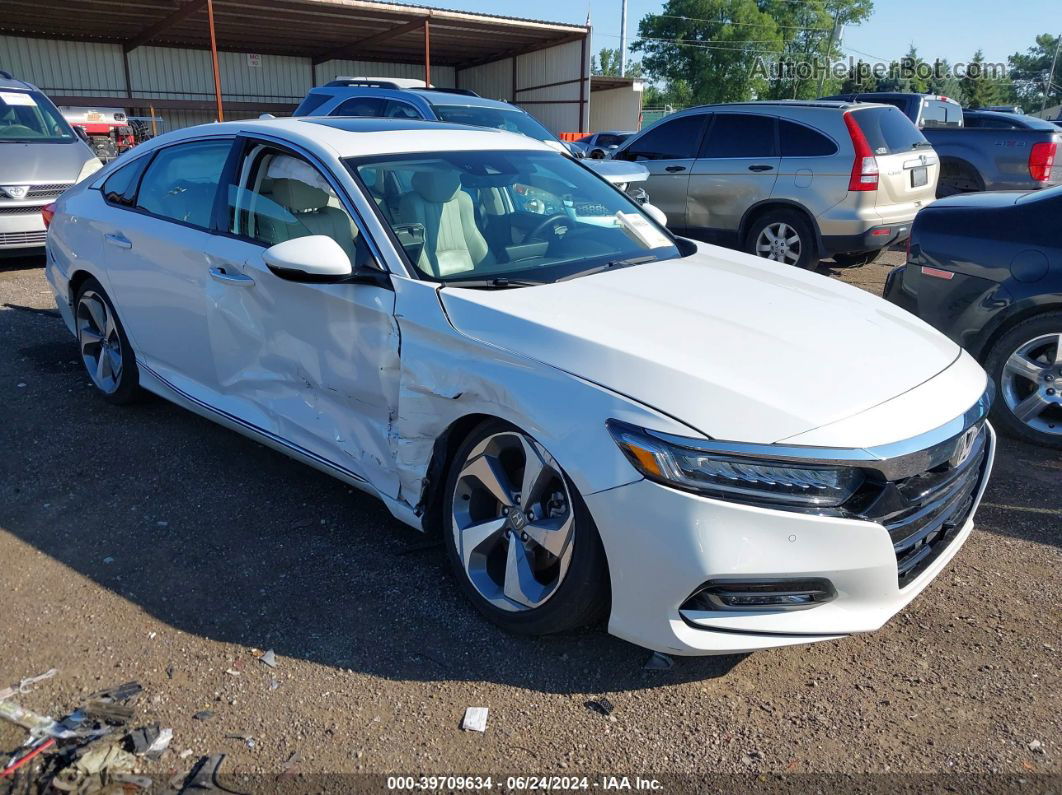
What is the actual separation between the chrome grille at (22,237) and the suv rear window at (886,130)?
27.3 feet

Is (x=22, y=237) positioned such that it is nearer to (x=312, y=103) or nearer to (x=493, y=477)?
(x=312, y=103)

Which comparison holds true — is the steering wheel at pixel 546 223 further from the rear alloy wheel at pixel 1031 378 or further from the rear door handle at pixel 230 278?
the rear alloy wheel at pixel 1031 378

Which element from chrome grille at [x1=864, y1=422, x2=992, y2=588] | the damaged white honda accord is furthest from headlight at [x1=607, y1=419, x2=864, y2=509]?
chrome grille at [x1=864, y1=422, x2=992, y2=588]

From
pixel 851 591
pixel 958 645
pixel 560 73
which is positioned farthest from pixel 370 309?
pixel 560 73

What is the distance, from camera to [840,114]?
336 inches

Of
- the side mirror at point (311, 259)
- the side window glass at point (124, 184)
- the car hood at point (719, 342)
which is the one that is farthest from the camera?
the side window glass at point (124, 184)

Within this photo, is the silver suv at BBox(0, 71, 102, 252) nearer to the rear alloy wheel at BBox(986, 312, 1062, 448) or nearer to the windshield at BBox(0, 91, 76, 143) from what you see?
the windshield at BBox(0, 91, 76, 143)

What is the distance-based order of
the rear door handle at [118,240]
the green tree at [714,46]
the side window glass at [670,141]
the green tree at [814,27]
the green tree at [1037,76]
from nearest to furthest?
the rear door handle at [118,240] → the side window glass at [670,141] → the green tree at [714,46] → the green tree at [814,27] → the green tree at [1037,76]

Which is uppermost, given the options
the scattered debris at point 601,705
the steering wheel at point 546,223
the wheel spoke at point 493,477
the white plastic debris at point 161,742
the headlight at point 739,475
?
the steering wheel at point 546,223

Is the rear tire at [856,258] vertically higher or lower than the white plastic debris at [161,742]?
higher

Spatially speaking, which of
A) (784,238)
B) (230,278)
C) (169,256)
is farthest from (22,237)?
(784,238)

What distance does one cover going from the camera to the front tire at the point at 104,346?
16.4 ft

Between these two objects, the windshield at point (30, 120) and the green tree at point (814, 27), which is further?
the green tree at point (814, 27)

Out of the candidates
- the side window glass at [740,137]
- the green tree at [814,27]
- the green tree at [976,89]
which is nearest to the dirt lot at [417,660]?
the side window glass at [740,137]
